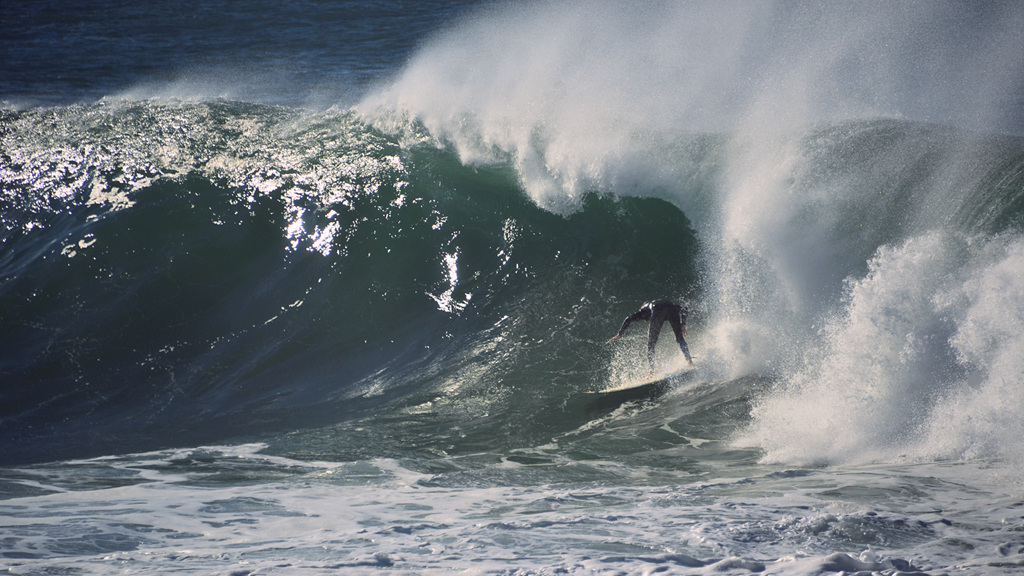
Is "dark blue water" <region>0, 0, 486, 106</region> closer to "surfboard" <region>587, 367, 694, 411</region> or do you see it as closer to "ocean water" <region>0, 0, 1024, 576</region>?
"ocean water" <region>0, 0, 1024, 576</region>

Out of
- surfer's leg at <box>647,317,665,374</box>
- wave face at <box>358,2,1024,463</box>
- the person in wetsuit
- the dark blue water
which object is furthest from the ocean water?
the dark blue water

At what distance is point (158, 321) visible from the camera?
933 centimetres

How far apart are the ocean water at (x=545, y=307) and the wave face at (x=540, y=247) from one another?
2.0 inches

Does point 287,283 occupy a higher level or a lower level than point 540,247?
lower

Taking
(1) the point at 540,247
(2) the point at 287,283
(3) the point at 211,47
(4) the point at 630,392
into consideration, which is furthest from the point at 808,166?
(3) the point at 211,47

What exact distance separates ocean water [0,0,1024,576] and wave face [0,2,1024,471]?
0.05 meters

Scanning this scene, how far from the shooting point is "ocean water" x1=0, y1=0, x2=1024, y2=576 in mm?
4805

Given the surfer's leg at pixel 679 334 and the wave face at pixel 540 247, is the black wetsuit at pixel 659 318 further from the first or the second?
the wave face at pixel 540 247

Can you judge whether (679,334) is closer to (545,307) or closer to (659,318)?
(659,318)

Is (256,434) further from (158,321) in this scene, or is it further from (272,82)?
(272,82)

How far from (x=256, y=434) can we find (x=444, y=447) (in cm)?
197

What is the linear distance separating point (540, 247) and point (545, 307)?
1.31m

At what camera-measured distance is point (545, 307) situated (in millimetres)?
9375

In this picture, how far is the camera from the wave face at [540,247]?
6.94m
